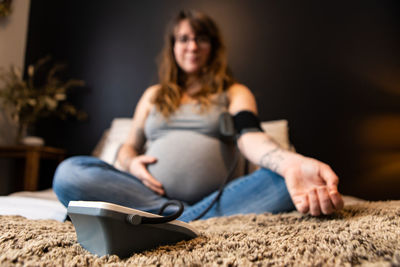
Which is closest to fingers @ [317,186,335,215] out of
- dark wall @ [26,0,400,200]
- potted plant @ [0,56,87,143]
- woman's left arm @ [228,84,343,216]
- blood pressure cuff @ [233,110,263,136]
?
woman's left arm @ [228,84,343,216]

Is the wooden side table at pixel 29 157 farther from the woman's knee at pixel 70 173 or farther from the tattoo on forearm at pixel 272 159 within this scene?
the tattoo on forearm at pixel 272 159

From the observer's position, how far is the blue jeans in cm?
78

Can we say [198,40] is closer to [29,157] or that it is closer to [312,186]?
[312,186]

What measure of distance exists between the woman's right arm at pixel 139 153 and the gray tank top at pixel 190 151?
31 millimetres

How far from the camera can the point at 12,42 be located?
226 cm

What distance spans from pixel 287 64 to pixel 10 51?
2091 mm

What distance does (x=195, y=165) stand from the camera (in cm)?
102

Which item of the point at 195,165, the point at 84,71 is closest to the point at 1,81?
the point at 84,71

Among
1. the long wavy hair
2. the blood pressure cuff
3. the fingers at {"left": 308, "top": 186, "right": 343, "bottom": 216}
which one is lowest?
the fingers at {"left": 308, "top": 186, "right": 343, "bottom": 216}

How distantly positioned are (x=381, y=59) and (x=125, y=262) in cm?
204

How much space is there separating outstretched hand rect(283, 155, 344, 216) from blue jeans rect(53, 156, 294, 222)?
0.06m

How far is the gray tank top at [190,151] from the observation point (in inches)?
39.2

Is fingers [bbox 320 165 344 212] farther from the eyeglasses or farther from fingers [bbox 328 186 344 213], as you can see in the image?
the eyeglasses

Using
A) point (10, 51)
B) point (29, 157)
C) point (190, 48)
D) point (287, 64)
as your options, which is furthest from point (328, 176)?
point (10, 51)
